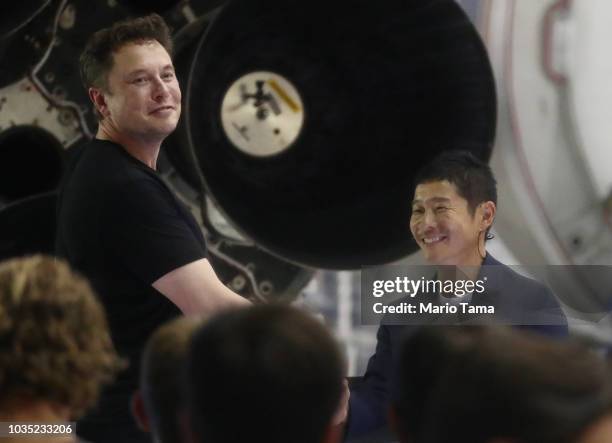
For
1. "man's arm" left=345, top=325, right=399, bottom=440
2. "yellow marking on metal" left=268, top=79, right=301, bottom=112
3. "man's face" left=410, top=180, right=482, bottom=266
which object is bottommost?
"man's arm" left=345, top=325, right=399, bottom=440

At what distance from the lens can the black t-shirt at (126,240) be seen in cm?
156

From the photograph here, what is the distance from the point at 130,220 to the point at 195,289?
0.42 feet

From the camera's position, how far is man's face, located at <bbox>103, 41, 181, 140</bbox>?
1.67m

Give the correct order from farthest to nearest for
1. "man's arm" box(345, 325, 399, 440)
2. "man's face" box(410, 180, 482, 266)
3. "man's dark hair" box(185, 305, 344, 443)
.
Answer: "man's face" box(410, 180, 482, 266)
"man's arm" box(345, 325, 399, 440)
"man's dark hair" box(185, 305, 344, 443)

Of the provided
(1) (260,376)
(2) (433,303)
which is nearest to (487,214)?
(2) (433,303)

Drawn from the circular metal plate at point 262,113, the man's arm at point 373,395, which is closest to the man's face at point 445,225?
the man's arm at point 373,395

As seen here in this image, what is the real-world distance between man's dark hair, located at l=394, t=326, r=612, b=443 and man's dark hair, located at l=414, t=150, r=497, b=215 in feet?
3.15

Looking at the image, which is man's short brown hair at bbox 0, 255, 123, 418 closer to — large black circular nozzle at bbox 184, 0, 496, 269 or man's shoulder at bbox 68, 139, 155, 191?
man's shoulder at bbox 68, 139, 155, 191

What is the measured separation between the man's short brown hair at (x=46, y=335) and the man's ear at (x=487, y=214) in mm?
896

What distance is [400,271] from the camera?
1964 mm

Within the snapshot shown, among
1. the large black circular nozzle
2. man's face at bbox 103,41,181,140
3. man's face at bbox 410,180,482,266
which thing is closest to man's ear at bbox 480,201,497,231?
man's face at bbox 410,180,482,266

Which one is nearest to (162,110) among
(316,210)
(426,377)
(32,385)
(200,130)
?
(200,130)

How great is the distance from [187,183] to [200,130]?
11 centimetres

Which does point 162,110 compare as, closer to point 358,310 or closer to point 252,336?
point 358,310
